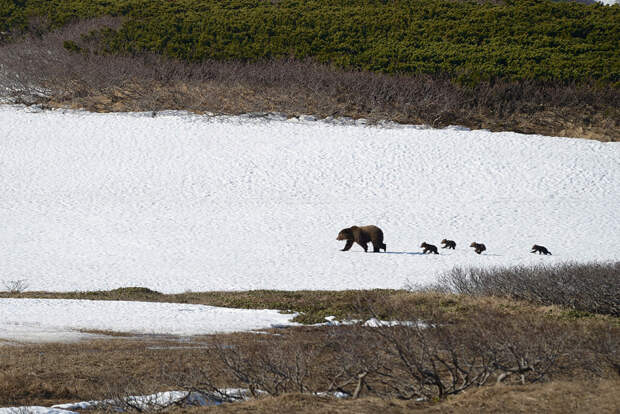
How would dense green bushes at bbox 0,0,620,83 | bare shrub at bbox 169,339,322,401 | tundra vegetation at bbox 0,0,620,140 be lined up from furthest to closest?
dense green bushes at bbox 0,0,620,83 → tundra vegetation at bbox 0,0,620,140 → bare shrub at bbox 169,339,322,401

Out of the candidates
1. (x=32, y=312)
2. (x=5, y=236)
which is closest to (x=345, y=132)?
(x=5, y=236)

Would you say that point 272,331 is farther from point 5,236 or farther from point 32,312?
point 5,236

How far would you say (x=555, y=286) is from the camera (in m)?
16.6

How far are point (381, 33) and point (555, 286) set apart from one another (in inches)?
1758

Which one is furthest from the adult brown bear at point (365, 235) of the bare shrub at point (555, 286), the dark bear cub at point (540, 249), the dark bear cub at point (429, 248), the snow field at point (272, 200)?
the bare shrub at point (555, 286)

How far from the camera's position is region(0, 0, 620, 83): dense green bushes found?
51.3m

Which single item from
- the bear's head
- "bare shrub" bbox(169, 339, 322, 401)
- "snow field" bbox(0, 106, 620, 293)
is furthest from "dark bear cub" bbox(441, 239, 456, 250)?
"bare shrub" bbox(169, 339, 322, 401)

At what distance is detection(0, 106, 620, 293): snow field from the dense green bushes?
40.0 ft

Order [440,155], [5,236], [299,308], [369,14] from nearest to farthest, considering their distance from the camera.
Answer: [299,308] < [5,236] < [440,155] < [369,14]

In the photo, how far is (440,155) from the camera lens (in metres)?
36.3

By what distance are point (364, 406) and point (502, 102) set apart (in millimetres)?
39503

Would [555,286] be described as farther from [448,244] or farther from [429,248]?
[448,244]

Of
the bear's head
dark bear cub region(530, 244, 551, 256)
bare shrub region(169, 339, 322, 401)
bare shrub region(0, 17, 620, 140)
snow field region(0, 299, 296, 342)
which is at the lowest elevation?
bare shrub region(169, 339, 322, 401)

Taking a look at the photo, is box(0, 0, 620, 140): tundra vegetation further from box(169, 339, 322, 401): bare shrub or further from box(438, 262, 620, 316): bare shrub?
box(169, 339, 322, 401): bare shrub
